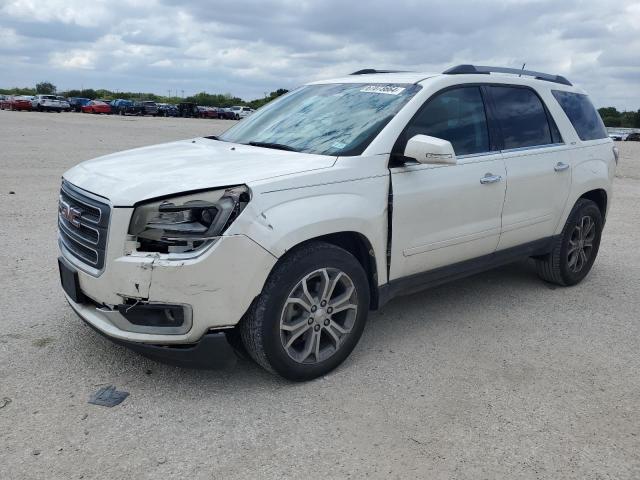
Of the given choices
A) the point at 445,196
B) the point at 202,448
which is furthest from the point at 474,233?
the point at 202,448

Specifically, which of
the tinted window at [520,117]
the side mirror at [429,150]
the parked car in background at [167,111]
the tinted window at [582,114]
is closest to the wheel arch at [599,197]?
the tinted window at [582,114]

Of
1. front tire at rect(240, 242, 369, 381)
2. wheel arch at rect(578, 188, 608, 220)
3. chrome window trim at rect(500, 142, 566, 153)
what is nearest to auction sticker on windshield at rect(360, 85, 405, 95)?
chrome window trim at rect(500, 142, 566, 153)

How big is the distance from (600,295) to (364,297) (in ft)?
9.53

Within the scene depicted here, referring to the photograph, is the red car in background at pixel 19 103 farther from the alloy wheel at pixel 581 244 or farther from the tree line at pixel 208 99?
the alloy wheel at pixel 581 244

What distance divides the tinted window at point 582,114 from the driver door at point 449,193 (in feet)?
4.32

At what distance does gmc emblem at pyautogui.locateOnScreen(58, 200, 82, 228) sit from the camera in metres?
3.48

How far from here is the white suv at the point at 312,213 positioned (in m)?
3.14

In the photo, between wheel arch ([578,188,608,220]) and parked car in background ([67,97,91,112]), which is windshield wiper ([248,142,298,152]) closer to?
wheel arch ([578,188,608,220])

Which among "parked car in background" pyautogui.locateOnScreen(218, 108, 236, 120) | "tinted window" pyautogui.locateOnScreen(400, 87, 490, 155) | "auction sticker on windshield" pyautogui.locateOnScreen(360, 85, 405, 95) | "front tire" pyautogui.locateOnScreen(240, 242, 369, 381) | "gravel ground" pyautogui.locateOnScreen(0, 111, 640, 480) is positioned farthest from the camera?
"parked car in background" pyautogui.locateOnScreen(218, 108, 236, 120)

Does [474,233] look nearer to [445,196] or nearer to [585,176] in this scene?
[445,196]

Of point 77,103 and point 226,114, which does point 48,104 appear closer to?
point 77,103

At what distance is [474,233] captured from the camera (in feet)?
14.6

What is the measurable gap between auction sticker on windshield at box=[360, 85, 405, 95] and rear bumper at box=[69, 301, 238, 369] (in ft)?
6.85

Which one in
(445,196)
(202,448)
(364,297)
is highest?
(445,196)
